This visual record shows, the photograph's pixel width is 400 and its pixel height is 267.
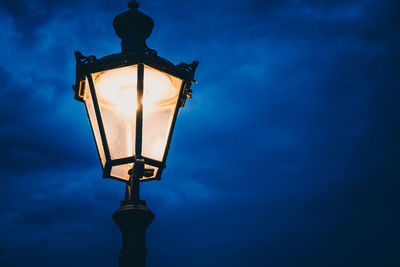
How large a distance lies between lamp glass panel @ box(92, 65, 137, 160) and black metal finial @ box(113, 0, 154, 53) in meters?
0.51

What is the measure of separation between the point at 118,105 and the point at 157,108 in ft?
1.42

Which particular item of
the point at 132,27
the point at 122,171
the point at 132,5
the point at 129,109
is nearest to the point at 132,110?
the point at 129,109

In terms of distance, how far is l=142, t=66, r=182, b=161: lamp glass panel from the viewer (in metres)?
3.45

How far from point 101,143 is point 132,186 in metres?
0.69

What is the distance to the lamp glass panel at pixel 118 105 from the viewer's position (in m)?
3.46

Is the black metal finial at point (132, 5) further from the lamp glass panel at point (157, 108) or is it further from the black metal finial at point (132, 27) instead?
the lamp glass panel at point (157, 108)

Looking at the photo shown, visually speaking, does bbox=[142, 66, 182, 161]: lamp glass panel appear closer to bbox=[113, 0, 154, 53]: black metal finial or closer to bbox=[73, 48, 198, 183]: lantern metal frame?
bbox=[73, 48, 198, 183]: lantern metal frame

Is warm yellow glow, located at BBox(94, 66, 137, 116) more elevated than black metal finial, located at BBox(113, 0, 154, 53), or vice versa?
black metal finial, located at BBox(113, 0, 154, 53)

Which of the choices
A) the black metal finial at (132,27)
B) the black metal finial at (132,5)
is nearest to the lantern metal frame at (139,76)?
the black metal finial at (132,27)

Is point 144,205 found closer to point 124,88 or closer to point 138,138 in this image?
point 138,138

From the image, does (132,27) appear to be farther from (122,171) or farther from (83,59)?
(122,171)

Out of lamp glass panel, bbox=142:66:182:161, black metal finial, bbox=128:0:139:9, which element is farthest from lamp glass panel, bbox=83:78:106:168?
black metal finial, bbox=128:0:139:9

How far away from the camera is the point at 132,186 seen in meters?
3.30

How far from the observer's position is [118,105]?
3.68 meters
